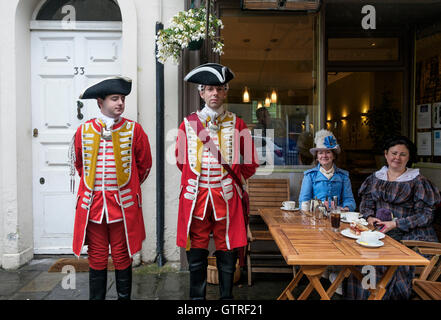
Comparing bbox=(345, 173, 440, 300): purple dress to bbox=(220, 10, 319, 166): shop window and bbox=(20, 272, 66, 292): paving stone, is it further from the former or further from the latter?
bbox=(20, 272, 66, 292): paving stone

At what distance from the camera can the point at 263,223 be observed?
454cm

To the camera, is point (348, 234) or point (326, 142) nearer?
point (348, 234)

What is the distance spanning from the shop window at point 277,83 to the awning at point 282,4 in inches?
39.7

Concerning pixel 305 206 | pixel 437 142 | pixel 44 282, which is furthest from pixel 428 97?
pixel 44 282

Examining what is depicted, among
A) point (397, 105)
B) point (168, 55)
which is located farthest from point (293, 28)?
point (397, 105)

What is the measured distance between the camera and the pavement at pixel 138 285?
3.64 m

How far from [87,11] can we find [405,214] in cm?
419

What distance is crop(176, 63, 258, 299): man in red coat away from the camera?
9.38 ft

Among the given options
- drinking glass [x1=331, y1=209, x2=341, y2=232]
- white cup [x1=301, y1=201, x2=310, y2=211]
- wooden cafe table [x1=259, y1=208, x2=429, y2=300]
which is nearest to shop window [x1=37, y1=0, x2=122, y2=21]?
white cup [x1=301, y1=201, x2=310, y2=211]

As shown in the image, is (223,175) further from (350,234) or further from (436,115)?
(436,115)

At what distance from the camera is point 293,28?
16.0 ft

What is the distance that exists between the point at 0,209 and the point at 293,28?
4.25 metres

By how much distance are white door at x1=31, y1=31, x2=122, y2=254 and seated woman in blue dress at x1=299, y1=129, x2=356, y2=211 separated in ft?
8.54

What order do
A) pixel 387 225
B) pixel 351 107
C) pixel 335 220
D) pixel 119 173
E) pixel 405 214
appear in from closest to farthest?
pixel 335 220 → pixel 119 173 → pixel 387 225 → pixel 405 214 → pixel 351 107
